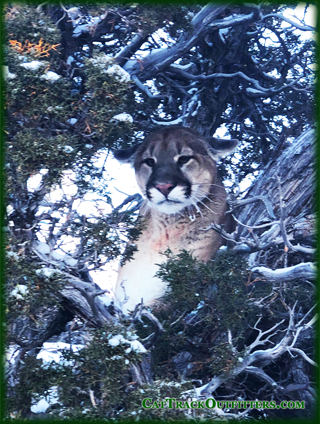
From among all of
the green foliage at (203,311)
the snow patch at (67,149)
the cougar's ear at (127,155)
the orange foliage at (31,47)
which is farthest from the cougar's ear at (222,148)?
the orange foliage at (31,47)

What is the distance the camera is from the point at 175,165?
455 centimetres

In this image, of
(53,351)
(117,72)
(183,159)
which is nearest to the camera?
(117,72)

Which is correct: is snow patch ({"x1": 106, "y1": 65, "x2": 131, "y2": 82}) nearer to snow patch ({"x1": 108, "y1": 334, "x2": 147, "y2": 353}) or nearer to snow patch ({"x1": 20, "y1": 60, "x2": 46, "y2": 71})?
snow patch ({"x1": 20, "y1": 60, "x2": 46, "y2": 71})

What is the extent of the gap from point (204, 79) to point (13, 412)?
9.76 ft

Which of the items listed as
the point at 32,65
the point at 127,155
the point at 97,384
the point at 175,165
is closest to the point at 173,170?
the point at 175,165

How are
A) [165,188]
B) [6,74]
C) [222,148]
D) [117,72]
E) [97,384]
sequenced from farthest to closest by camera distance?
[222,148] → [165,188] → [117,72] → [6,74] → [97,384]

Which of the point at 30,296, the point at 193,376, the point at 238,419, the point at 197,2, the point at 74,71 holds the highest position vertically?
the point at 197,2

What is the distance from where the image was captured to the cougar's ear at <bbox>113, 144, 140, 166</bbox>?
4598 mm

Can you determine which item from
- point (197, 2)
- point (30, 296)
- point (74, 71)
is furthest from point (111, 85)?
point (30, 296)

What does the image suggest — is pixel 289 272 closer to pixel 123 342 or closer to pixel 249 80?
pixel 123 342

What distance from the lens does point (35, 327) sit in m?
4.20

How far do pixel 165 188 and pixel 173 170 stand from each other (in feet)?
0.52

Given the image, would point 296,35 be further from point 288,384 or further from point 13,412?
point 13,412

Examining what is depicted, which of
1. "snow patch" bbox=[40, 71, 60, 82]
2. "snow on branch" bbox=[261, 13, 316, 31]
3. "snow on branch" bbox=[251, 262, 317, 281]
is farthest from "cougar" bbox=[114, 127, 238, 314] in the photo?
"snow on branch" bbox=[261, 13, 316, 31]
